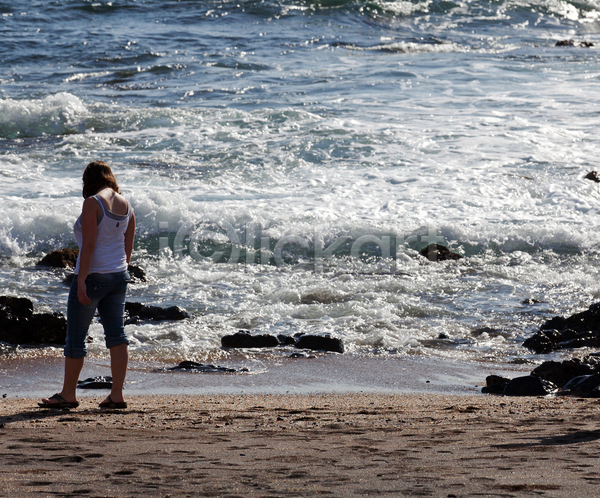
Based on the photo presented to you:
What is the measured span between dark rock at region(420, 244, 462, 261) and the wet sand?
4.45 m

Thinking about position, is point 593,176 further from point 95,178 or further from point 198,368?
point 95,178

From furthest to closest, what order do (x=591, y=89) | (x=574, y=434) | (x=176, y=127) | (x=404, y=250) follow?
(x=591, y=89) < (x=176, y=127) < (x=404, y=250) < (x=574, y=434)

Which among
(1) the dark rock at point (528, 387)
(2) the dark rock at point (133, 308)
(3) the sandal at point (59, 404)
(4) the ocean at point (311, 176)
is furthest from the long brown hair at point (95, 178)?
(1) the dark rock at point (528, 387)

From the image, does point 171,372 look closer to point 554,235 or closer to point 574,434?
point 574,434

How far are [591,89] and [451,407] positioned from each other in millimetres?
16905

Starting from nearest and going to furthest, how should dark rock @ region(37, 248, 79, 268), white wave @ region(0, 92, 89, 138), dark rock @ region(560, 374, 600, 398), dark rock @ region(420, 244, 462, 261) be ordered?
dark rock @ region(560, 374, 600, 398), dark rock @ region(37, 248, 79, 268), dark rock @ region(420, 244, 462, 261), white wave @ region(0, 92, 89, 138)

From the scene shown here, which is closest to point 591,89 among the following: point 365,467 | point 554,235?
point 554,235

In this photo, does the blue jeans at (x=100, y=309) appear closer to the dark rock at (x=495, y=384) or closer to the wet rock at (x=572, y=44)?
the dark rock at (x=495, y=384)

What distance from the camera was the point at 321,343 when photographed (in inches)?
247

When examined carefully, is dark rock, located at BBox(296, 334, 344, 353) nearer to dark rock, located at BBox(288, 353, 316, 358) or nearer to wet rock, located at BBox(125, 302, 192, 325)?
dark rock, located at BBox(288, 353, 316, 358)

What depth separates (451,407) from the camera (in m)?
4.50

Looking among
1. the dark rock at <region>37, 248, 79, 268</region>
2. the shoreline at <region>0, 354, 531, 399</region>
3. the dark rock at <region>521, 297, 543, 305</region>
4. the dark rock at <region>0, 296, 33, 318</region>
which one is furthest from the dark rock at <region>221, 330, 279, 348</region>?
the dark rock at <region>37, 248, 79, 268</region>

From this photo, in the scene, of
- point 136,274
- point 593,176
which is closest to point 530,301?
point 136,274

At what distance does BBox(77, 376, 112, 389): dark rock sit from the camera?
198 inches
